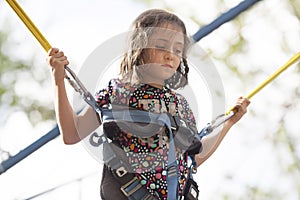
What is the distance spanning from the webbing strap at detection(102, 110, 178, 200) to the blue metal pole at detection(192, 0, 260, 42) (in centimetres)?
61

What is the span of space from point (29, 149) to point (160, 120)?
0.73 meters

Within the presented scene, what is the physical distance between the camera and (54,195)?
7.59 feet

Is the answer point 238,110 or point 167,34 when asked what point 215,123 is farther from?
point 167,34

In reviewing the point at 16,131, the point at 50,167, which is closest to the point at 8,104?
the point at 16,131

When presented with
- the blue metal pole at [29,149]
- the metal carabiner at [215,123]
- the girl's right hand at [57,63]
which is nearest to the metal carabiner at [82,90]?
the girl's right hand at [57,63]

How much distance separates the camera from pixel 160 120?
1.34m

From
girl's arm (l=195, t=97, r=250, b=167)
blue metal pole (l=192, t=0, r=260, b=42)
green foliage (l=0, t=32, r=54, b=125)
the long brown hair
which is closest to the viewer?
the long brown hair

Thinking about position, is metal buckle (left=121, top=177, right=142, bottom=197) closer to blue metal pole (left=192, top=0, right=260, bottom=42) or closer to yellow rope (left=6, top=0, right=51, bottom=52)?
yellow rope (left=6, top=0, right=51, bottom=52)

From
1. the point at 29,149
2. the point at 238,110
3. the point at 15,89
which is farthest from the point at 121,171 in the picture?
the point at 15,89

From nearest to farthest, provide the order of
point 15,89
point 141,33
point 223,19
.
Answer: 1. point 141,33
2. point 223,19
3. point 15,89

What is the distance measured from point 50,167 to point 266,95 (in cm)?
82

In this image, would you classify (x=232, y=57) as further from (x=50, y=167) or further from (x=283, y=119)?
(x=50, y=167)

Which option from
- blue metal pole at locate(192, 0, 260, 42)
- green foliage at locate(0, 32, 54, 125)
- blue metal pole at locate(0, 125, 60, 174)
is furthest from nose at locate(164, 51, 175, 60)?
green foliage at locate(0, 32, 54, 125)

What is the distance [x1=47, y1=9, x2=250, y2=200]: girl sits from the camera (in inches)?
51.7
